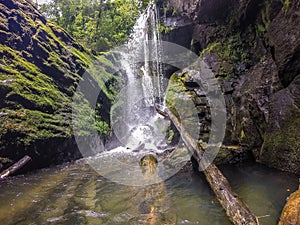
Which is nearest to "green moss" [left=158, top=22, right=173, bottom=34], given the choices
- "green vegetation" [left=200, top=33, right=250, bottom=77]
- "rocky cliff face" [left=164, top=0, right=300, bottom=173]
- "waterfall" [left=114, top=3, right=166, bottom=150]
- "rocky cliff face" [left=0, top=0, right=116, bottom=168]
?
"waterfall" [left=114, top=3, right=166, bottom=150]

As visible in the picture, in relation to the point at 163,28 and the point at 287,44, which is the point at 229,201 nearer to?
the point at 287,44

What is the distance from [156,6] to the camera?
1742 cm

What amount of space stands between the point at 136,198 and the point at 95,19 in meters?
23.8

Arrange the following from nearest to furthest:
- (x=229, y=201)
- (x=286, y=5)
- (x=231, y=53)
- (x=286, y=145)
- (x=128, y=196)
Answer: (x=229, y=201)
(x=128, y=196)
(x=286, y=145)
(x=286, y=5)
(x=231, y=53)

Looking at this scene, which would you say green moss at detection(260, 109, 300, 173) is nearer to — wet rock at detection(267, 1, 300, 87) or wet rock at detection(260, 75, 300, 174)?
wet rock at detection(260, 75, 300, 174)

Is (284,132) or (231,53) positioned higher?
(231,53)

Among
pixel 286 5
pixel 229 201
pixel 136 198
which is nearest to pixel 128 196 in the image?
pixel 136 198

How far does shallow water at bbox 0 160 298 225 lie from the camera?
4426mm

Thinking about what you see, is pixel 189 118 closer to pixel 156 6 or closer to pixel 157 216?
pixel 157 216

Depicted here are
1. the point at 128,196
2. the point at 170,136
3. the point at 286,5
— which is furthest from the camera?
the point at 170,136

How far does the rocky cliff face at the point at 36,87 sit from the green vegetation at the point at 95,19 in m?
10.1

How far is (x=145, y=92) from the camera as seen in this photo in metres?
20.0

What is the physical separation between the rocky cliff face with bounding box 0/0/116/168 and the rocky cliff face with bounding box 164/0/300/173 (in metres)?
6.17

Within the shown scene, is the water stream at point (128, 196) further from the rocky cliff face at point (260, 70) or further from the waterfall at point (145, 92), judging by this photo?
the waterfall at point (145, 92)
